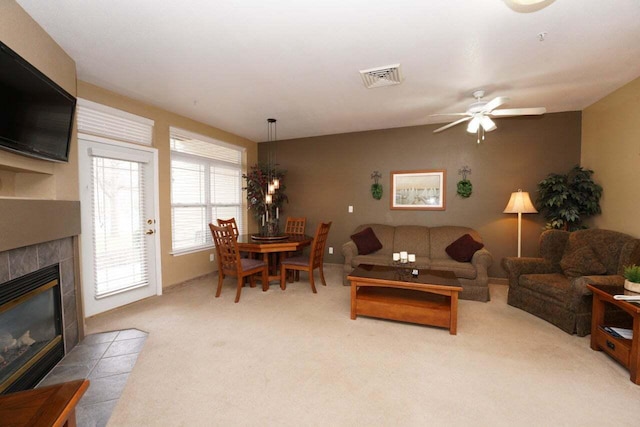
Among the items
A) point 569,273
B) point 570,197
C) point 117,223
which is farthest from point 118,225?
point 570,197

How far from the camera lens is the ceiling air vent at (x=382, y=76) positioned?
261 cm

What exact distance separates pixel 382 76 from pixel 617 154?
3.03 m

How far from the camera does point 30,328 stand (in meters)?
1.97

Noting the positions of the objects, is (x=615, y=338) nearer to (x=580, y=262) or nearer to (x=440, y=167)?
(x=580, y=262)

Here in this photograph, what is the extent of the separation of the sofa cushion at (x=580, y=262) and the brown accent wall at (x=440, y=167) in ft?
3.59

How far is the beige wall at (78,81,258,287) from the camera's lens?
121 inches

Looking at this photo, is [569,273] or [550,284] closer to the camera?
[550,284]

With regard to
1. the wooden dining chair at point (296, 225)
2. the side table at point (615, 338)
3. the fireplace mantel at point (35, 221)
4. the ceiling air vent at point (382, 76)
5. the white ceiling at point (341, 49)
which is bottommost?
the side table at point (615, 338)

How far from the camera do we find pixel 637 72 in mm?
2711

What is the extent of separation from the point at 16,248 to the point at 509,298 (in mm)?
4778

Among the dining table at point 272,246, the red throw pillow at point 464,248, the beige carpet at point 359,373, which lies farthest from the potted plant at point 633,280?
the dining table at point 272,246

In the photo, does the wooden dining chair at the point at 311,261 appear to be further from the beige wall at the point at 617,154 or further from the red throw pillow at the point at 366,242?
the beige wall at the point at 617,154

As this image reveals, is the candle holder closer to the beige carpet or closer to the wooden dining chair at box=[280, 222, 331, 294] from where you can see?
the beige carpet

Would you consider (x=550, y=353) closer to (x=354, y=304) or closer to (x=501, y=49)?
(x=354, y=304)
